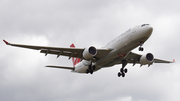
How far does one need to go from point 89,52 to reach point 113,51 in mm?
3114

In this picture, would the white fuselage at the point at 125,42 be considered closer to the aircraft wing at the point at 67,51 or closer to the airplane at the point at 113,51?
the airplane at the point at 113,51

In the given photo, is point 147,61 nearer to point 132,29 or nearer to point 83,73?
point 132,29

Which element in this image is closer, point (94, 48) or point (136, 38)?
point (136, 38)

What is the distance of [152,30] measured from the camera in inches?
1393

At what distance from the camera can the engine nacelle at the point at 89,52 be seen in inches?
1492

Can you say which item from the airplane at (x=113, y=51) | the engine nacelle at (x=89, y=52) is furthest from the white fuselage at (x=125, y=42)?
the engine nacelle at (x=89, y=52)

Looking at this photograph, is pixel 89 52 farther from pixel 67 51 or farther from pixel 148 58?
pixel 148 58

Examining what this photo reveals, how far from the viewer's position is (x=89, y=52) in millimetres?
38188

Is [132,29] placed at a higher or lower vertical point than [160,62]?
higher

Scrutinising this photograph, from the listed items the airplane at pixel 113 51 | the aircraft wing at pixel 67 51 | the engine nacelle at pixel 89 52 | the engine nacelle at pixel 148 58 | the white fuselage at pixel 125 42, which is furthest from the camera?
the engine nacelle at pixel 148 58

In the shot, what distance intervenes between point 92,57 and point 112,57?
272 centimetres

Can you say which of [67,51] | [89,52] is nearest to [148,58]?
[89,52]

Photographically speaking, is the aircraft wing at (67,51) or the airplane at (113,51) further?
the aircraft wing at (67,51)

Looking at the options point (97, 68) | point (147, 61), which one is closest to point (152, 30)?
point (147, 61)
